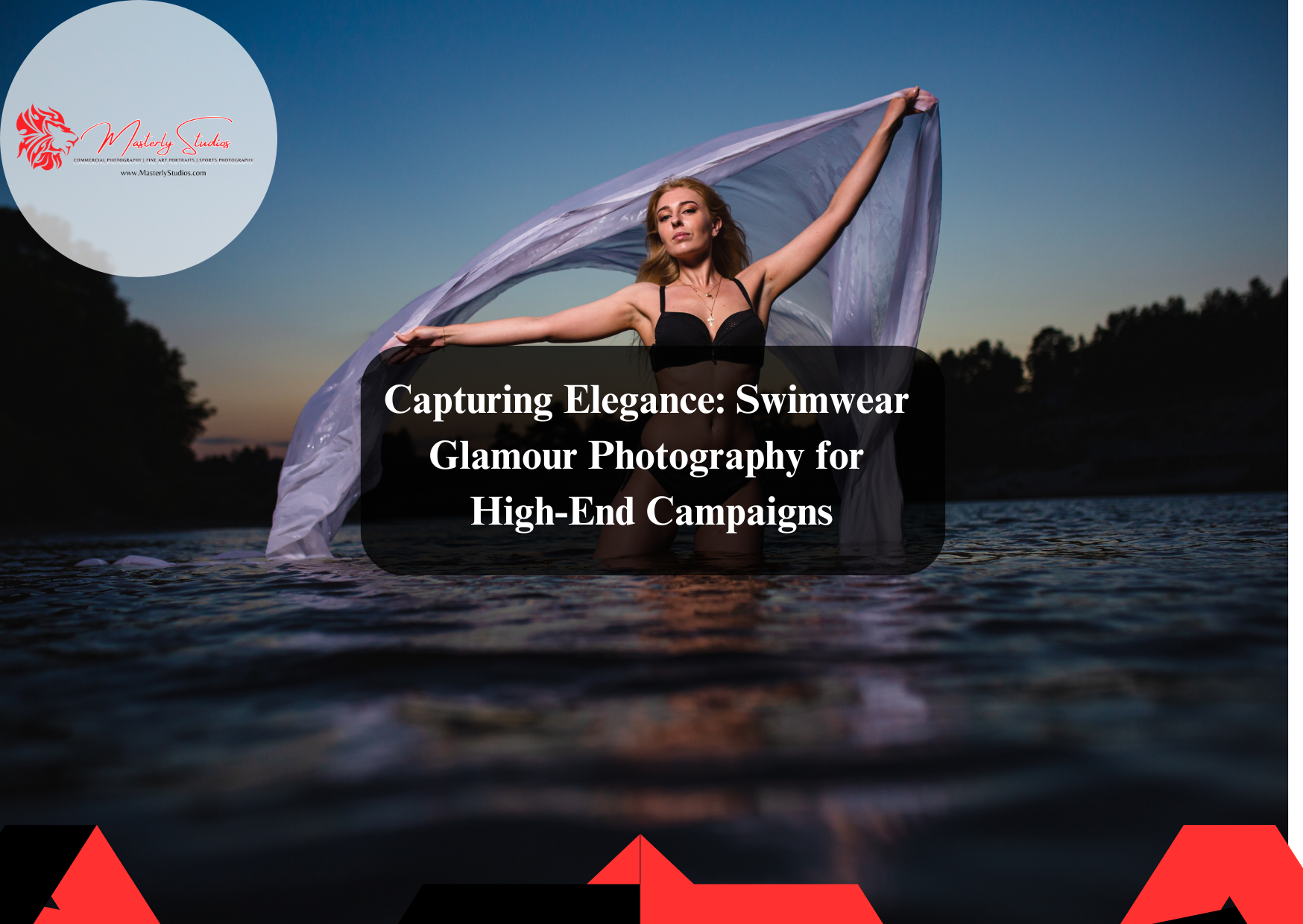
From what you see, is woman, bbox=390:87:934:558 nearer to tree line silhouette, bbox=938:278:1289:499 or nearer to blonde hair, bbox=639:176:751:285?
blonde hair, bbox=639:176:751:285

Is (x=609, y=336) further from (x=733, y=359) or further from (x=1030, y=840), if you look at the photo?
(x=1030, y=840)

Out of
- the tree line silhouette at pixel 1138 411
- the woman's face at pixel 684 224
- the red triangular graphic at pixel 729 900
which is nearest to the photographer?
the red triangular graphic at pixel 729 900

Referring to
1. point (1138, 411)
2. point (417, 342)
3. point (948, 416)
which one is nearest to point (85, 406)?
point (417, 342)

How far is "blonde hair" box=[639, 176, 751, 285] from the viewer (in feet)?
12.4

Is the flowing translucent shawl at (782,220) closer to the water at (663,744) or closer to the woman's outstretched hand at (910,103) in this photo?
the woman's outstretched hand at (910,103)

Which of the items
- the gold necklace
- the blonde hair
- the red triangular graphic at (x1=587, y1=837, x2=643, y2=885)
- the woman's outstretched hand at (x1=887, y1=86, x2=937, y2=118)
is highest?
the woman's outstretched hand at (x1=887, y1=86, x2=937, y2=118)

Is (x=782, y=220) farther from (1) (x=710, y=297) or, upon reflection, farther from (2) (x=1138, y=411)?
(2) (x=1138, y=411)

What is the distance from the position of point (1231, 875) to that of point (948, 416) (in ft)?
85.0

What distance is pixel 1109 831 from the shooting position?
866mm

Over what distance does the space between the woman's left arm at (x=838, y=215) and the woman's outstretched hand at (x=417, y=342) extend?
1710mm

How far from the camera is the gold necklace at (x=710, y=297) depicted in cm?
362

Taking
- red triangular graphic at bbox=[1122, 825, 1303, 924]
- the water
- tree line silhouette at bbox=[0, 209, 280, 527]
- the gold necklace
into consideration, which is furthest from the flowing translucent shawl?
tree line silhouette at bbox=[0, 209, 280, 527]

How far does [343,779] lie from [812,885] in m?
0.69

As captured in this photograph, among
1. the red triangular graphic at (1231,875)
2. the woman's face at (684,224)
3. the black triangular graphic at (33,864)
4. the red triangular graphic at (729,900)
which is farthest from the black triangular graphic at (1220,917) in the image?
the woman's face at (684,224)
